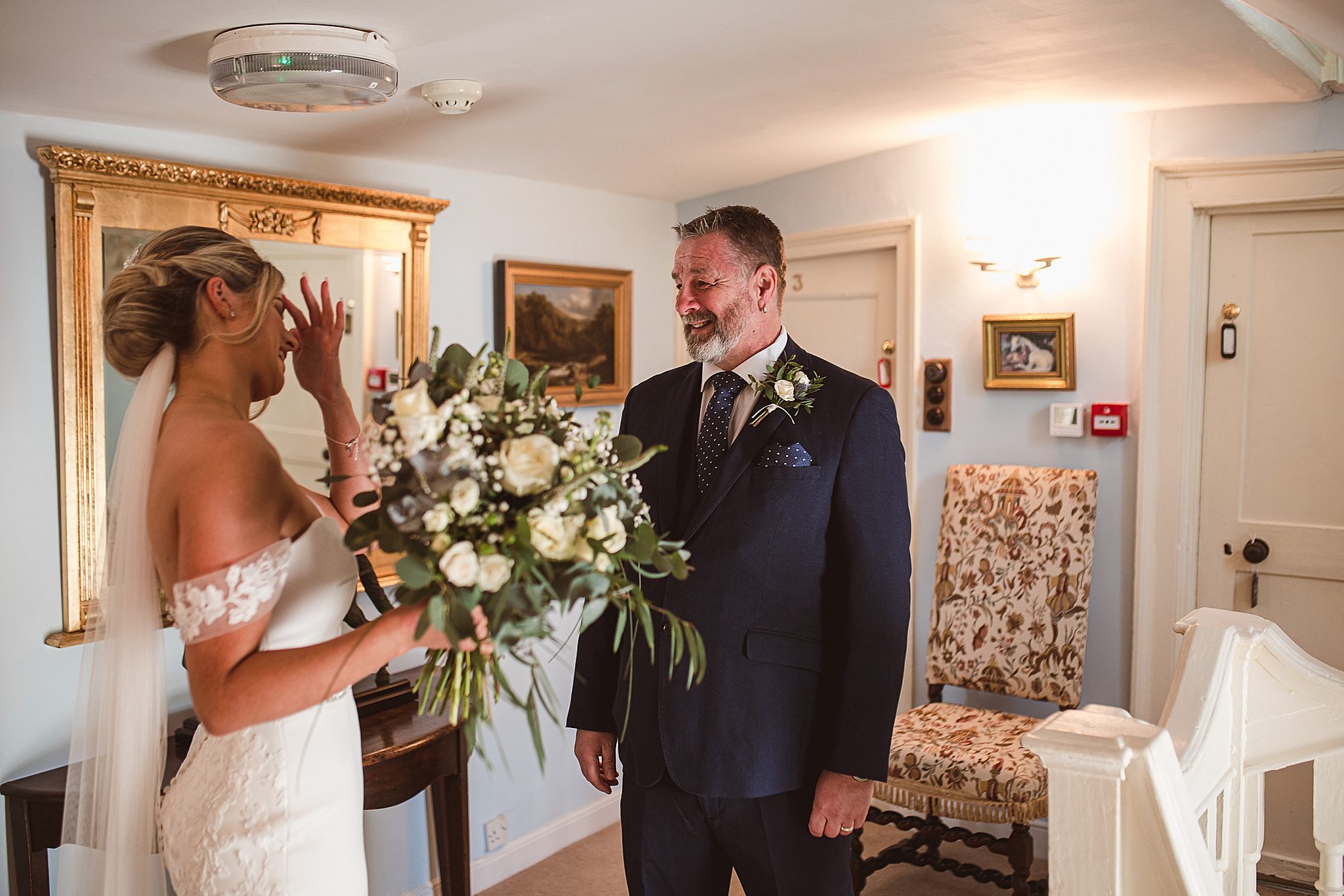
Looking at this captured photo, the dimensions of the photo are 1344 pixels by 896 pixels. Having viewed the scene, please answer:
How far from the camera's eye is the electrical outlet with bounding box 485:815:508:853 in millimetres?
3570

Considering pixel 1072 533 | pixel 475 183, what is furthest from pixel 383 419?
pixel 1072 533

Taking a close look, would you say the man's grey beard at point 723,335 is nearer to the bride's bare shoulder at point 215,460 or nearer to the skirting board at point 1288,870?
the bride's bare shoulder at point 215,460

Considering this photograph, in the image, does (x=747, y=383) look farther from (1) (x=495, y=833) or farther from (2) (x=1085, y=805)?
(1) (x=495, y=833)

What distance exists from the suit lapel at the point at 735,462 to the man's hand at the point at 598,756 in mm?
507

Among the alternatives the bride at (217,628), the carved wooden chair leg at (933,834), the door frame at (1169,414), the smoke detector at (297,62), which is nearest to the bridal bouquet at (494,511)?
the bride at (217,628)

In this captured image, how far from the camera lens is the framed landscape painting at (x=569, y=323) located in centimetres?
365

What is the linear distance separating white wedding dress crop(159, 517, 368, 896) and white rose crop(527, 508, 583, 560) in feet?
1.66

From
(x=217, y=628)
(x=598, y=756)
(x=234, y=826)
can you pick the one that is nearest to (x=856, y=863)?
(x=598, y=756)

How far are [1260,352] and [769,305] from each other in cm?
202

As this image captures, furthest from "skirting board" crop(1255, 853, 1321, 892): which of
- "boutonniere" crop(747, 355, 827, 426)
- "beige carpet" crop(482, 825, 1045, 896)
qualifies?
"boutonniere" crop(747, 355, 827, 426)

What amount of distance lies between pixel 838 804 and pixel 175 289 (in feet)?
4.75

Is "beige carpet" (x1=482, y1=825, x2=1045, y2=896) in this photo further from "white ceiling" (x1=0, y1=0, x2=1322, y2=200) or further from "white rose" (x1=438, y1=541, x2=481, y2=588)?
"white rose" (x1=438, y1=541, x2=481, y2=588)

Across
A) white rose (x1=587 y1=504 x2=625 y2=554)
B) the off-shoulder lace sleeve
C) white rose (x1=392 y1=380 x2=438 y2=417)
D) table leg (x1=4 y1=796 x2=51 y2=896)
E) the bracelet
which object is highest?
white rose (x1=392 y1=380 x2=438 y2=417)

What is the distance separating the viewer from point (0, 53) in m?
1.99
